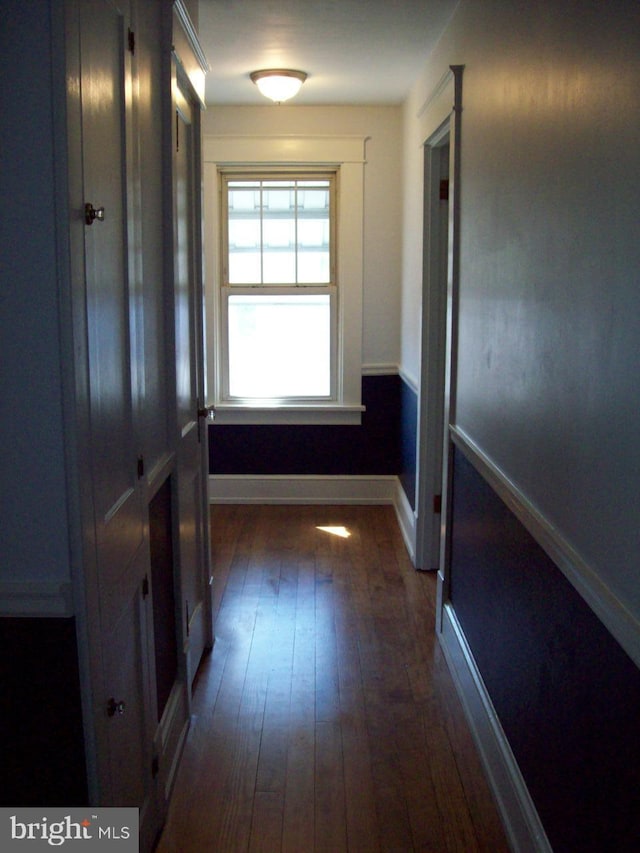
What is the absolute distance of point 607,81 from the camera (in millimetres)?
1653

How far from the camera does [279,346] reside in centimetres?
580

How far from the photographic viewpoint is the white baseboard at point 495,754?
2199mm

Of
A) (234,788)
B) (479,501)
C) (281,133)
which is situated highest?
Answer: (281,133)

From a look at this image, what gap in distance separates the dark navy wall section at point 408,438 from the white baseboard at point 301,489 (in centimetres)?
26

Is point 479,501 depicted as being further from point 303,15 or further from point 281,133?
point 281,133

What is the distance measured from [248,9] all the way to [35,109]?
225 cm

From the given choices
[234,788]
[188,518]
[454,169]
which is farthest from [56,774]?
[454,169]

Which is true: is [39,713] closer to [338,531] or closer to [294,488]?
[338,531]

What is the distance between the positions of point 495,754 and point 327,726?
644 millimetres

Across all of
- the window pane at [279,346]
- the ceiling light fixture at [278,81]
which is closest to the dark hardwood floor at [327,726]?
the window pane at [279,346]

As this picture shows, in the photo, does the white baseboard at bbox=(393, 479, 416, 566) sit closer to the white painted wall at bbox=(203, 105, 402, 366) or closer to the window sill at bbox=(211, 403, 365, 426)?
the window sill at bbox=(211, 403, 365, 426)

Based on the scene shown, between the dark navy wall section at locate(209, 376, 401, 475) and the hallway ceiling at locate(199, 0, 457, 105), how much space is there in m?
1.97

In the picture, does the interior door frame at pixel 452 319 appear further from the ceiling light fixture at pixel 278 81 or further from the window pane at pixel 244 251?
the window pane at pixel 244 251

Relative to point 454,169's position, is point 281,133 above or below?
above
